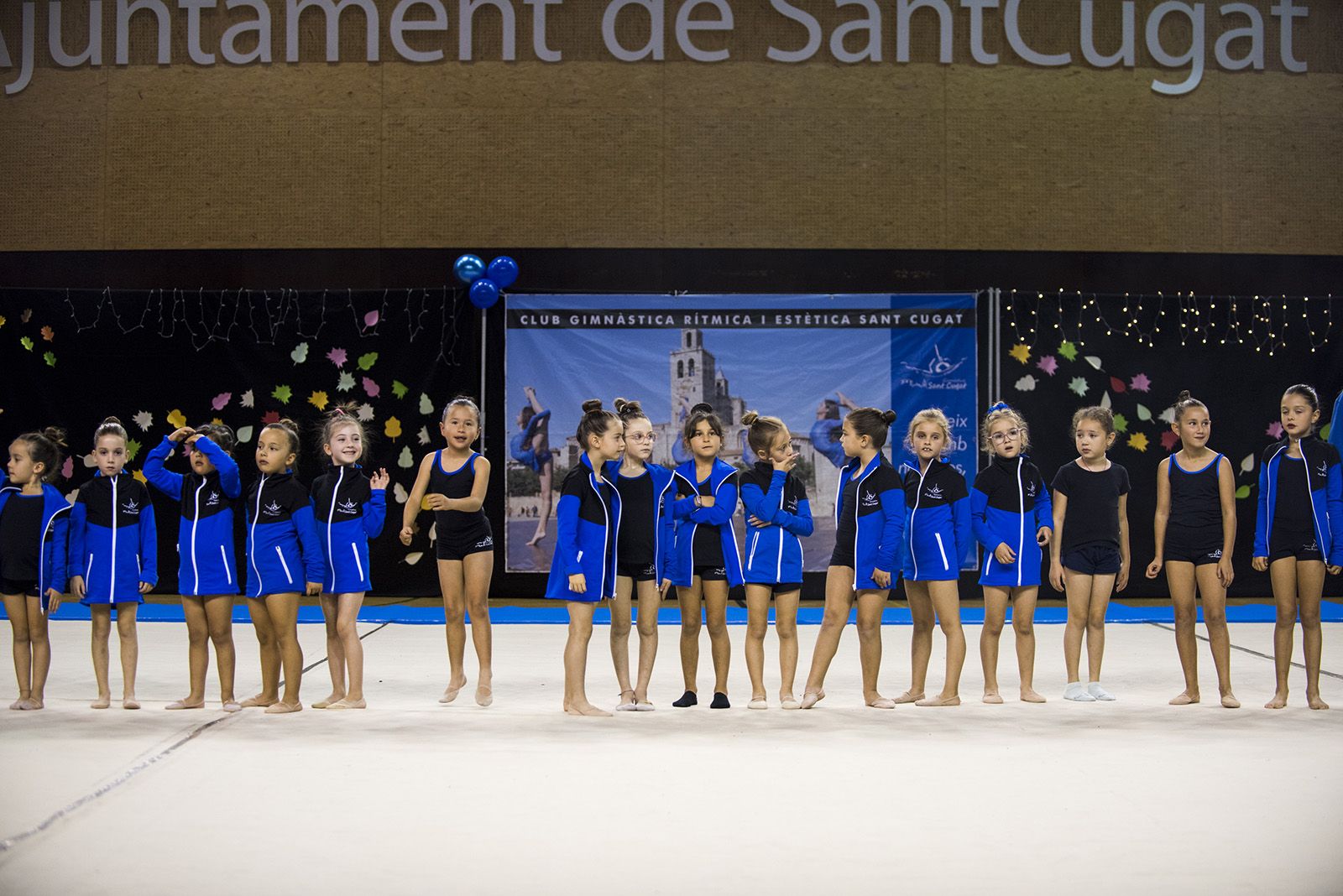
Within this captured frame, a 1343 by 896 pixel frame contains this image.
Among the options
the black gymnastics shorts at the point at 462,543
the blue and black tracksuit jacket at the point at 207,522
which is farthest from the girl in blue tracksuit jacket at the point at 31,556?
the black gymnastics shorts at the point at 462,543

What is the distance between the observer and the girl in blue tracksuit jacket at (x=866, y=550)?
5.45 metres

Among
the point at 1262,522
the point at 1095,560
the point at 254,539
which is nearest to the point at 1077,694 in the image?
the point at 1095,560

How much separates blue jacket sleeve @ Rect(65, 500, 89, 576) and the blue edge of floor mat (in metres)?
3.21

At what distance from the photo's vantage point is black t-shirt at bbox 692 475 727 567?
5539 millimetres

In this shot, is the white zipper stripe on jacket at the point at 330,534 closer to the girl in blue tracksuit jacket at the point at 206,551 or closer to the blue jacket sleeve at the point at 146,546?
the girl in blue tracksuit jacket at the point at 206,551

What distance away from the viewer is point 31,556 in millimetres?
5391

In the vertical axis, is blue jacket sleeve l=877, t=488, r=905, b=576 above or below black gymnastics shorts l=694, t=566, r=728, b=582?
above

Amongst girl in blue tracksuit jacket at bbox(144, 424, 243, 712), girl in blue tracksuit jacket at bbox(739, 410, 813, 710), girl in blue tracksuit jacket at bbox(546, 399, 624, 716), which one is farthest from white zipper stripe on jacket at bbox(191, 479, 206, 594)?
girl in blue tracksuit jacket at bbox(739, 410, 813, 710)

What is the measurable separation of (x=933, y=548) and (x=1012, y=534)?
17.6 inches

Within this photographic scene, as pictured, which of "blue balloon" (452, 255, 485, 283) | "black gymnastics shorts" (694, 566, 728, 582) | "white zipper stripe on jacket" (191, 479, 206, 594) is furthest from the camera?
"blue balloon" (452, 255, 485, 283)

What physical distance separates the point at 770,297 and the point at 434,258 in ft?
8.74

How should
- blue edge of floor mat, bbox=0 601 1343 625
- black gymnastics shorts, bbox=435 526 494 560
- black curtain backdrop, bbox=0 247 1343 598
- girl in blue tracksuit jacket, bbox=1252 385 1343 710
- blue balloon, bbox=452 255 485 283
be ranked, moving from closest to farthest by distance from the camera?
girl in blue tracksuit jacket, bbox=1252 385 1343 710, black gymnastics shorts, bbox=435 526 494 560, blue edge of floor mat, bbox=0 601 1343 625, blue balloon, bbox=452 255 485 283, black curtain backdrop, bbox=0 247 1343 598

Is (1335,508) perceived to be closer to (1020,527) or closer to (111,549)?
(1020,527)

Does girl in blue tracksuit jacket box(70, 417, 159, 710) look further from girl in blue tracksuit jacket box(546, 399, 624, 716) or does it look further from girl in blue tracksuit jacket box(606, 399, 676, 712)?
girl in blue tracksuit jacket box(606, 399, 676, 712)
